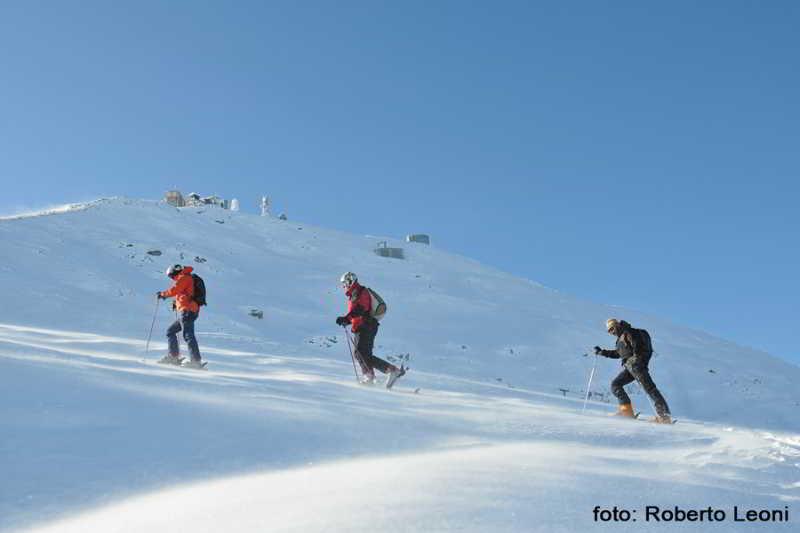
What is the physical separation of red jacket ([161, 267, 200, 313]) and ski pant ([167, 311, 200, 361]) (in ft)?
0.33

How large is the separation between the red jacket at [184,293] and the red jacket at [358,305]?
2582 mm

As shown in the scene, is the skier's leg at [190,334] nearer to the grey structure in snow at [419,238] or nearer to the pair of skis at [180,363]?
the pair of skis at [180,363]

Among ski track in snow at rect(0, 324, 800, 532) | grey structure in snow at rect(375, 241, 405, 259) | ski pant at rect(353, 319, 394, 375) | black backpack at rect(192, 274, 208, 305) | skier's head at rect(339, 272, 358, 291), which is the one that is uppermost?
grey structure in snow at rect(375, 241, 405, 259)

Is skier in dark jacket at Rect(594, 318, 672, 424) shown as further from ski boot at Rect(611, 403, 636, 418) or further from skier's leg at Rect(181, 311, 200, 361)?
skier's leg at Rect(181, 311, 200, 361)

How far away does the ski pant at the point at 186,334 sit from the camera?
10.3 m

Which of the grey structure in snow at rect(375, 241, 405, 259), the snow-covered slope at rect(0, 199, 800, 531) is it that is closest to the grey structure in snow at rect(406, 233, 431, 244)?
the grey structure in snow at rect(375, 241, 405, 259)

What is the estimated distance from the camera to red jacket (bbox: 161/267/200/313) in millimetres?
10586

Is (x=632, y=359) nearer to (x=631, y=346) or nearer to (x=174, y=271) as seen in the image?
(x=631, y=346)

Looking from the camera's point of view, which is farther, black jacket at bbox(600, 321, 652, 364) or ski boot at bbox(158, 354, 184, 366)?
ski boot at bbox(158, 354, 184, 366)

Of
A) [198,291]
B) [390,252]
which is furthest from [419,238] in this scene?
[198,291]

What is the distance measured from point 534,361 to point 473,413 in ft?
57.4

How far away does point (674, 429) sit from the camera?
6.99 m

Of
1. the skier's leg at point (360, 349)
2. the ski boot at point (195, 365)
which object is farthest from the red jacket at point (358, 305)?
the ski boot at point (195, 365)

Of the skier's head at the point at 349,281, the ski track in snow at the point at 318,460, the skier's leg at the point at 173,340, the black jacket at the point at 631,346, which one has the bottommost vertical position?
the ski track in snow at the point at 318,460
